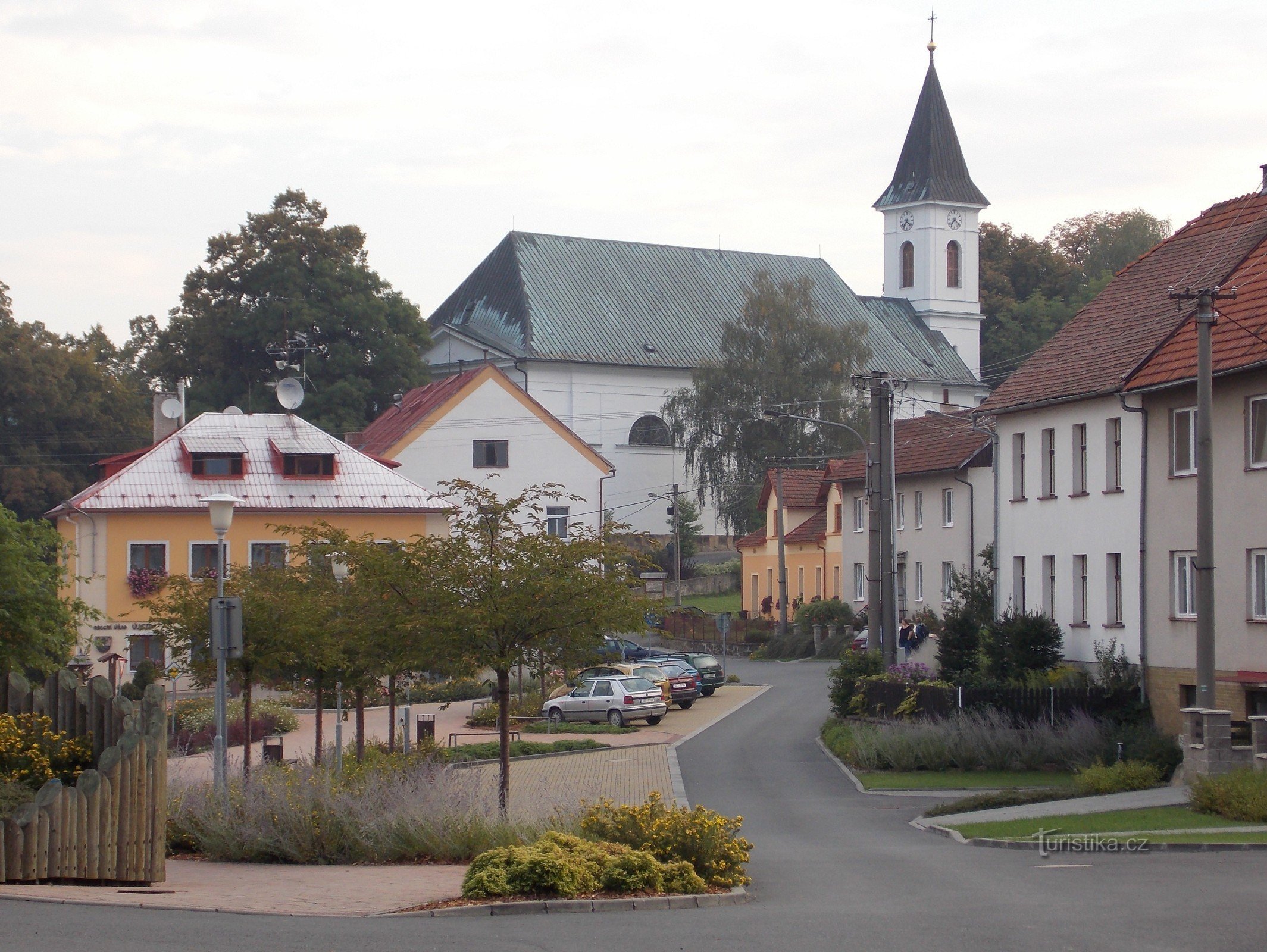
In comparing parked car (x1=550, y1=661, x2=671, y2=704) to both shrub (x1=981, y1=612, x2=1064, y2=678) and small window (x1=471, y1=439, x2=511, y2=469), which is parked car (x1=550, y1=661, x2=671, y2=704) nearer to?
shrub (x1=981, y1=612, x2=1064, y2=678)

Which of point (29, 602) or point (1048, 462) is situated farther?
point (1048, 462)

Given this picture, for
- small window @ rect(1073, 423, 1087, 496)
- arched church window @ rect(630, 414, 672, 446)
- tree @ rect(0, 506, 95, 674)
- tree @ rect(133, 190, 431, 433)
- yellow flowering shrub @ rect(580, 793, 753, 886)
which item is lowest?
yellow flowering shrub @ rect(580, 793, 753, 886)

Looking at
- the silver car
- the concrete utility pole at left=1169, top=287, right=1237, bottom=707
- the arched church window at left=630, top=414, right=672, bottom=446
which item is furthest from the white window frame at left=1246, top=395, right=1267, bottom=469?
the arched church window at left=630, top=414, right=672, bottom=446

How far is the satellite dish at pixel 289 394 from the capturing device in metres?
47.6

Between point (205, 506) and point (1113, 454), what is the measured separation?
2649 cm

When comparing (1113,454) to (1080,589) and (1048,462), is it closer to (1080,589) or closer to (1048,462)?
(1048,462)

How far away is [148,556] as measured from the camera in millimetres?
44500

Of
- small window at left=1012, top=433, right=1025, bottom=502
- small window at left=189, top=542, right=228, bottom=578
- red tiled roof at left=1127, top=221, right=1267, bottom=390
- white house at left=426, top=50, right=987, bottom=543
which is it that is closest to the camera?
red tiled roof at left=1127, top=221, right=1267, bottom=390

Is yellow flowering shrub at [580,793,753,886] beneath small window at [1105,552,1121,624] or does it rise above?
beneath

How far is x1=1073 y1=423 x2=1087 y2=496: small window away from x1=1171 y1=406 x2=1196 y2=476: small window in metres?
3.25

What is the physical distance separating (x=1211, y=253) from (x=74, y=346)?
59028 mm

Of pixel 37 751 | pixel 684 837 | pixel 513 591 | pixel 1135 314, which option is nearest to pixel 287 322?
pixel 1135 314

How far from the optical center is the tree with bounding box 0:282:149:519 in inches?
2571

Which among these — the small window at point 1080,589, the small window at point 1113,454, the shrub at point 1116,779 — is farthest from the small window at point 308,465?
the shrub at point 1116,779
